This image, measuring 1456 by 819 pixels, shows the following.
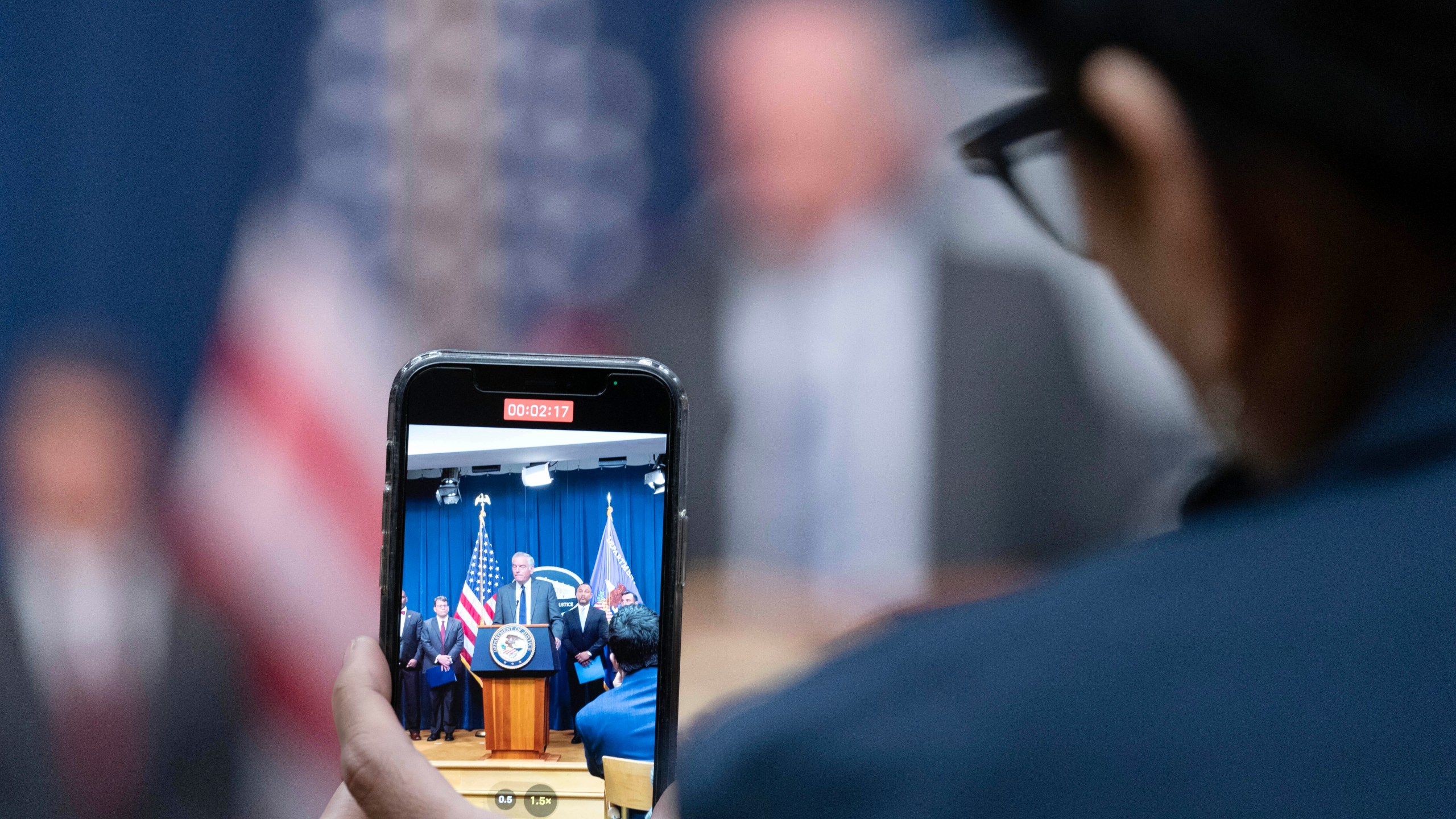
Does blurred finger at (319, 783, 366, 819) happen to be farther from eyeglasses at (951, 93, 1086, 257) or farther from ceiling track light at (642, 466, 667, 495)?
eyeglasses at (951, 93, 1086, 257)

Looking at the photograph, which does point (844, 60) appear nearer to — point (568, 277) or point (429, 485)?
point (568, 277)

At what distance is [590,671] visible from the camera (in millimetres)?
680

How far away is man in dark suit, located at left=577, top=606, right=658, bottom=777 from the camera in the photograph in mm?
669

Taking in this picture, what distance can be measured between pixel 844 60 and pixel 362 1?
16.7 inches

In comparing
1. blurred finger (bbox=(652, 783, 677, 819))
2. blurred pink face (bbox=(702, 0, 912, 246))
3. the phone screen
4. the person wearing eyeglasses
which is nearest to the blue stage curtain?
the phone screen

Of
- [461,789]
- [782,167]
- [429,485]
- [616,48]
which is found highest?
[616,48]

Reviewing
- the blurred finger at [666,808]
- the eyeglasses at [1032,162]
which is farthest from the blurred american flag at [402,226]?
the eyeglasses at [1032,162]

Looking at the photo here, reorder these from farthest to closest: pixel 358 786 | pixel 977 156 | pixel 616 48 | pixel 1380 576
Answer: pixel 616 48 < pixel 358 786 < pixel 977 156 < pixel 1380 576

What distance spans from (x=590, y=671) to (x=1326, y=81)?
0.58 m

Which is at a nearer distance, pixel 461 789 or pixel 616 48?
pixel 461 789

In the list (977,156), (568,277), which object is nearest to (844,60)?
(568,277)

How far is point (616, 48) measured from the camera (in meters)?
0.85

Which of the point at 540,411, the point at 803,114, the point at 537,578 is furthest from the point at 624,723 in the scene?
the point at 803,114

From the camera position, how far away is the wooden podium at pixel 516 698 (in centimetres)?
68
